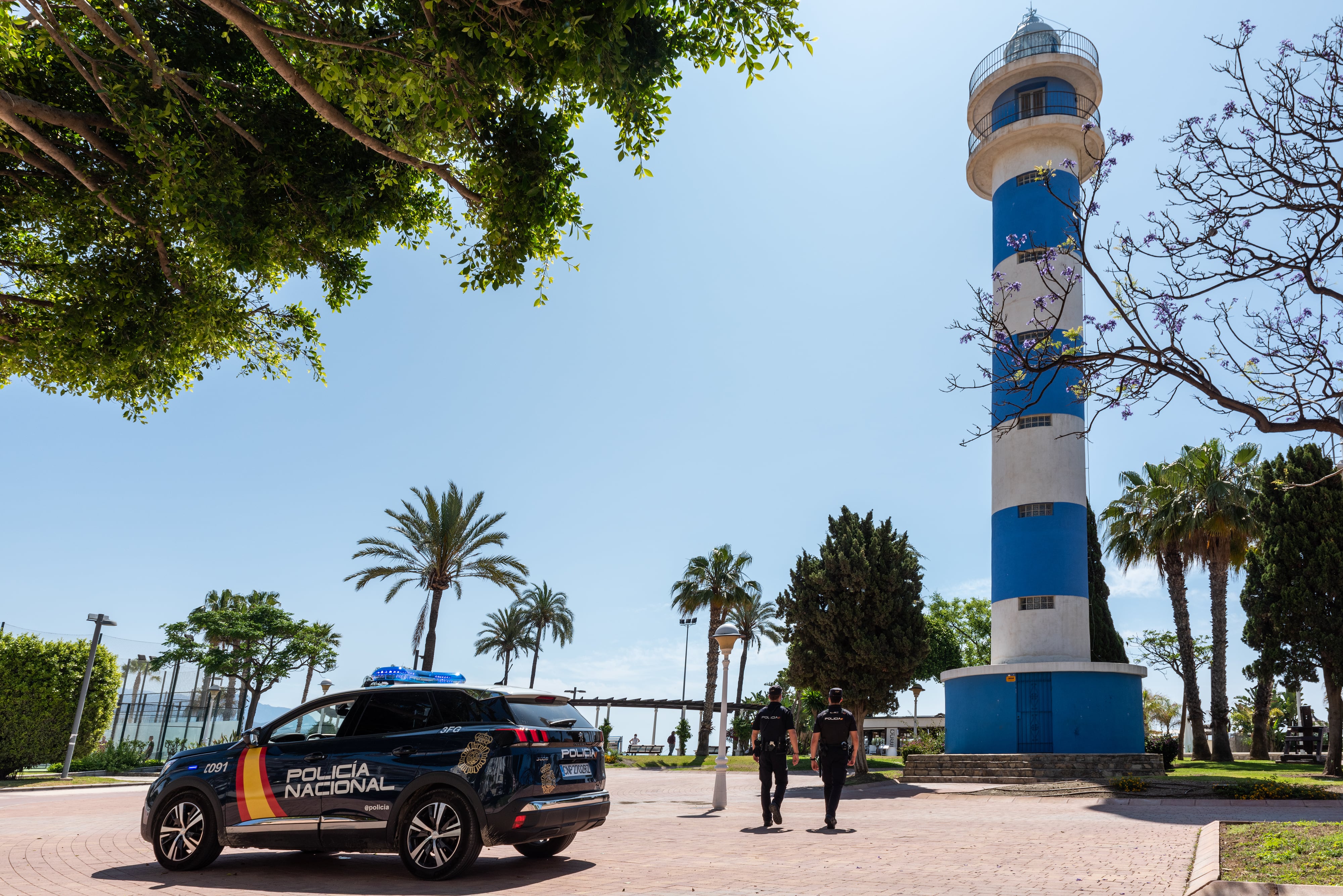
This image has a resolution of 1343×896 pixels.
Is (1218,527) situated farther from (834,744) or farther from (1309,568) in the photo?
(834,744)

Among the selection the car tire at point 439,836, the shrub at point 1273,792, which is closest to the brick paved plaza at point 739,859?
the car tire at point 439,836

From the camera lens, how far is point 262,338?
1191 cm

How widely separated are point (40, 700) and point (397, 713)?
1010 inches

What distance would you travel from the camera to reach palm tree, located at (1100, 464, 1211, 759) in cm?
3319

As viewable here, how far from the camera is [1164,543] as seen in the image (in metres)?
33.2

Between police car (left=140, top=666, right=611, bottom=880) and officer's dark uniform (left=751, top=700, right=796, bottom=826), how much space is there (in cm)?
388

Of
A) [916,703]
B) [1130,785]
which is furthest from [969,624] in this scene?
[1130,785]

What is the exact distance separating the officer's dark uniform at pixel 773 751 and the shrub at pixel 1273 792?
9.75 meters

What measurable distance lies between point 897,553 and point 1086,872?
71.3 feet

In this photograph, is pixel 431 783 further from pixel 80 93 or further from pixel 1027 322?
pixel 1027 322

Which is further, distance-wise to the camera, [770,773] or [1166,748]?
[1166,748]

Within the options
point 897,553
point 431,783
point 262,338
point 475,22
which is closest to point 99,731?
point 262,338

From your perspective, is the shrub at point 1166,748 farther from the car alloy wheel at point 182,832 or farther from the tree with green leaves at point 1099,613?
the car alloy wheel at point 182,832

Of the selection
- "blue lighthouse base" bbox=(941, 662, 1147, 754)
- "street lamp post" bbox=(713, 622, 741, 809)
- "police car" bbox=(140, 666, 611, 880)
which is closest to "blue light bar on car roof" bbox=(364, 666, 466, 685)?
"police car" bbox=(140, 666, 611, 880)
